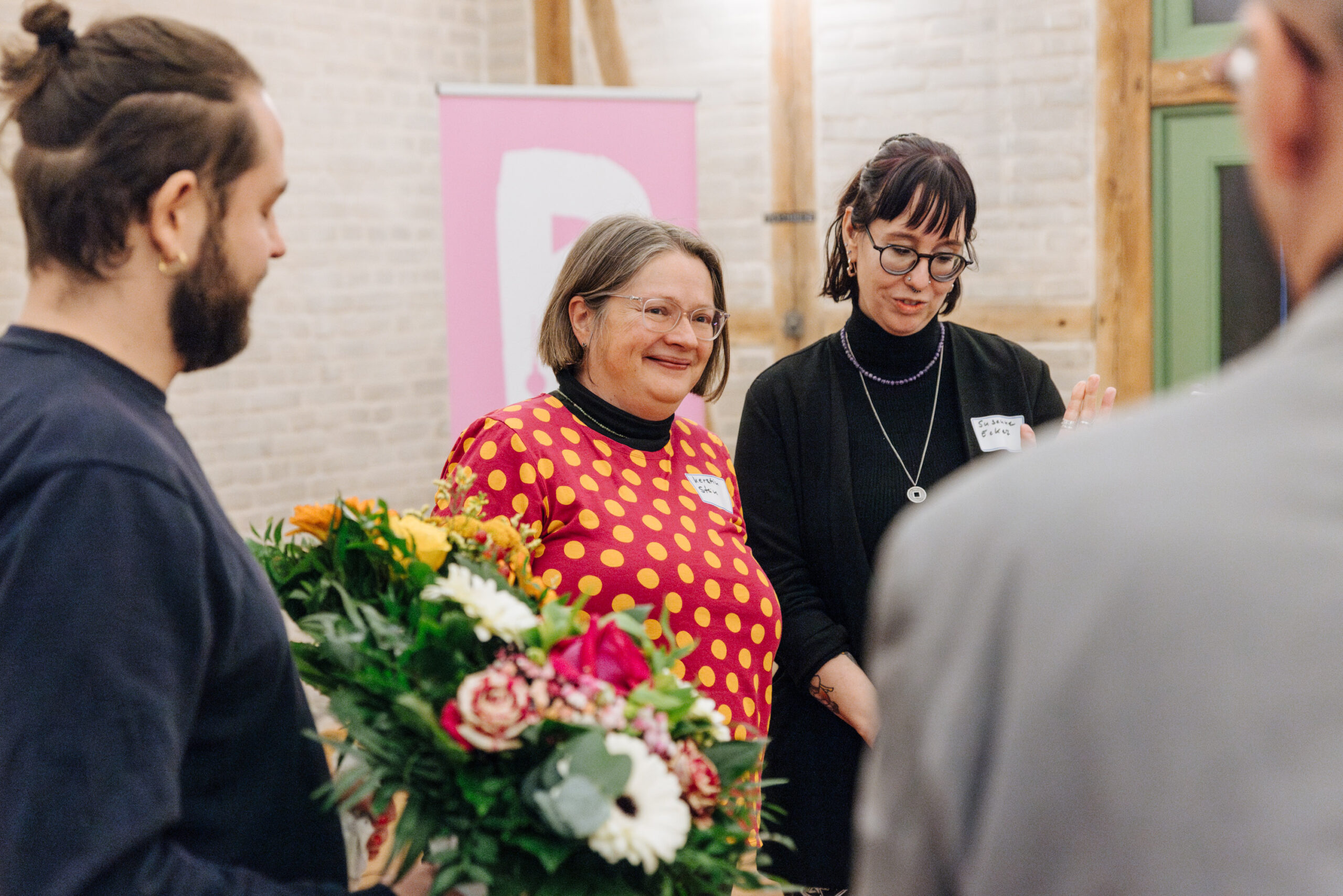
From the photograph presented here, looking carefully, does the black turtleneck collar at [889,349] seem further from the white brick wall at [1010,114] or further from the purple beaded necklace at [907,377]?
the white brick wall at [1010,114]

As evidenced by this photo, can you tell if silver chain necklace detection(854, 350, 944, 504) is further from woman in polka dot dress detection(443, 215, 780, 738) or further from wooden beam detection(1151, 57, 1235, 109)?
wooden beam detection(1151, 57, 1235, 109)

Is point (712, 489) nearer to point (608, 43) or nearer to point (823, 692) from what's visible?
point (823, 692)

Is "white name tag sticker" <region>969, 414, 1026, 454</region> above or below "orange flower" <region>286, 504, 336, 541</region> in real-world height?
below

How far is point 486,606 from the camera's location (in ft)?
3.83

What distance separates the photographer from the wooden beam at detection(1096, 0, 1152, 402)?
443 cm

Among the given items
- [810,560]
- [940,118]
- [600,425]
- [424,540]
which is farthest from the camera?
[940,118]

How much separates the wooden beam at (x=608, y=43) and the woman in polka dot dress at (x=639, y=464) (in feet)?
11.3

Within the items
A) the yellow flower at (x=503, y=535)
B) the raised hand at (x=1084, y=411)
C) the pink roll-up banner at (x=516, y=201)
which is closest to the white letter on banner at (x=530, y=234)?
the pink roll-up banner at (x=516, y=201)

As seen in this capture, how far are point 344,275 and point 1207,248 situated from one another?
345cm

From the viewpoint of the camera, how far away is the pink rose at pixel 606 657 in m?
1.17

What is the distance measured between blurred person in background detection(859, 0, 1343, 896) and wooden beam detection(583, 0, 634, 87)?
5.05 m

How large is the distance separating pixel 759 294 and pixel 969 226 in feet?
9.27

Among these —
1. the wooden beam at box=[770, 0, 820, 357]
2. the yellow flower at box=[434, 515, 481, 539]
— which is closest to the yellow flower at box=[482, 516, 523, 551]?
the yellow flower at box=[434, 515, 481, 539]

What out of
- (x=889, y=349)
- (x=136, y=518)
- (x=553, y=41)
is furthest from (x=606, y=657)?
(x=553, y=41)
